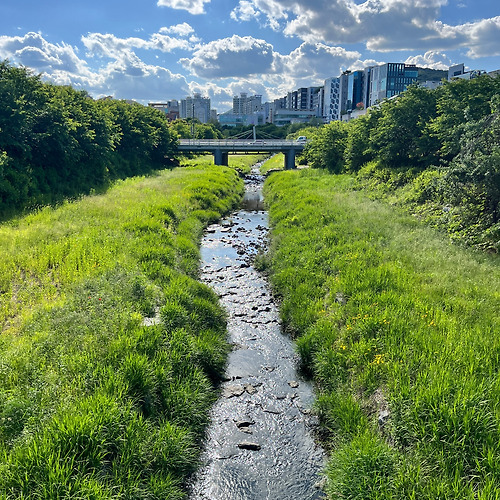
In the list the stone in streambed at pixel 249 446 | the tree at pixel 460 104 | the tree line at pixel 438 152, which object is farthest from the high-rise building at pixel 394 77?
the stone in streambed at pixel 249 446

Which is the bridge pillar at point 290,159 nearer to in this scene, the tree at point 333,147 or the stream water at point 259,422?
the tree at point 333,147

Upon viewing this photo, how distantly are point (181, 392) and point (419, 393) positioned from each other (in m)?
5.10

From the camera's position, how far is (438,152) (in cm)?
2972

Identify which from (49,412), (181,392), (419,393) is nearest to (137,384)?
(181,392)

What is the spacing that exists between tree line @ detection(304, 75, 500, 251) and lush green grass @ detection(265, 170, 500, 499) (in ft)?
6.67

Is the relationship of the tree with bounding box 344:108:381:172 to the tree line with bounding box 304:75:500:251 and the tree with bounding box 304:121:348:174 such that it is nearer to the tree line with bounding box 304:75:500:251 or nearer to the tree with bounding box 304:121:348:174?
the tree line with bounding box 304:75:500:251

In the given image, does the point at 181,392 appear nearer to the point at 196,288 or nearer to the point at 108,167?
the point at 196,288

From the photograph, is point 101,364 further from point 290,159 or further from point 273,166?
point 273,166

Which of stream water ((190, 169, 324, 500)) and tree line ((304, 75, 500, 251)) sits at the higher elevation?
tree line ((304, 75, 500, 251))

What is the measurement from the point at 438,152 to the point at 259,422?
93.8ft

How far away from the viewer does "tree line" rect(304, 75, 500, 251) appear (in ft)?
54.0

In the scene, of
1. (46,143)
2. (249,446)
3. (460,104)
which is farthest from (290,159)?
(249,446)

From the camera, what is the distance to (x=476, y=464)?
18.2 feet

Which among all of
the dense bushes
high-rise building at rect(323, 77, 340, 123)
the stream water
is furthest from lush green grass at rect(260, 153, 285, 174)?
high-rise building at rect(323, 77, 340, 123)
